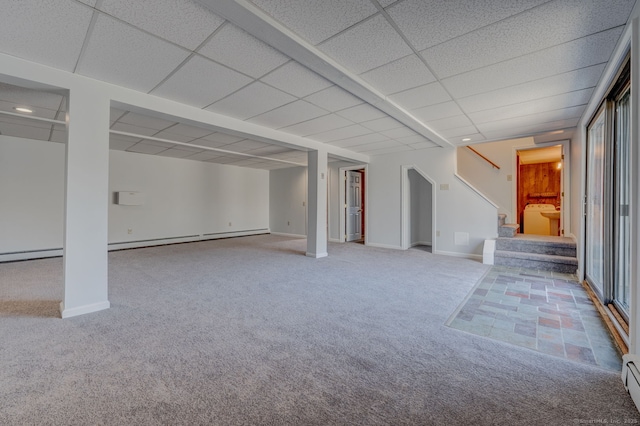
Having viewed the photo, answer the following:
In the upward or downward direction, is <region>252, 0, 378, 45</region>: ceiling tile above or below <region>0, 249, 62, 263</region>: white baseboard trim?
above

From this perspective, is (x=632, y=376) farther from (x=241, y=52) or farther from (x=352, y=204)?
(x=352, y=204)

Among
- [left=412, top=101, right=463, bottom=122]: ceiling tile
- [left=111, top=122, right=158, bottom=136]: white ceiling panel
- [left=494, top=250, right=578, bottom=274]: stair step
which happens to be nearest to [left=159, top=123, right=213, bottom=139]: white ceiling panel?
[left=111, top=122, right=158, bottom=136]: white ceiling panel

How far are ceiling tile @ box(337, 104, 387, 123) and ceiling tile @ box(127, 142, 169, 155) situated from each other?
13.7ft

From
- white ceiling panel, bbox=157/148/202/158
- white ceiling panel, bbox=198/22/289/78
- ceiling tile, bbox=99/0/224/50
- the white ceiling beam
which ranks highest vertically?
white ceiling panel, bbox=157/148/202/158

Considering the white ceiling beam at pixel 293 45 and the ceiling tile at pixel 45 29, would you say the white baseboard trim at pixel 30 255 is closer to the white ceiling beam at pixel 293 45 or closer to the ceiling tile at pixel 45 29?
the ceiling tile at pixel 45 29

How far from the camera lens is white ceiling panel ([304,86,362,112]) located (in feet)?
9.58

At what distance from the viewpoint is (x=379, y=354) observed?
74.2 inches

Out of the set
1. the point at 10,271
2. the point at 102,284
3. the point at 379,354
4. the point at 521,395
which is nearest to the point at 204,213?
the point at 10,271

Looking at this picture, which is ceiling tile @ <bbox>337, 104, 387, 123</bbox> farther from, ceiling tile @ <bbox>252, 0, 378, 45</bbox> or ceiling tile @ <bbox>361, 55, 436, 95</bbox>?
ceiling tile @ <bbox>252, 0, 378, 45</bbox>

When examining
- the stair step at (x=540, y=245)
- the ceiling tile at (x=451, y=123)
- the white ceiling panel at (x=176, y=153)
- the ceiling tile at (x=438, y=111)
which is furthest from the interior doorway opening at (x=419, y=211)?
the white ceiling panel at (x=176, y=153)

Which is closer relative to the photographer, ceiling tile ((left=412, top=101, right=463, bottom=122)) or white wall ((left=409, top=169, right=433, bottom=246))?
ceiling tile ((left=412, top=101, right=463, bottom=122))

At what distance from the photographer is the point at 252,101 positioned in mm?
3205

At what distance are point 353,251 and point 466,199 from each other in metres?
2.46

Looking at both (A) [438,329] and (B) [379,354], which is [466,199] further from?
(B) [379,354]
